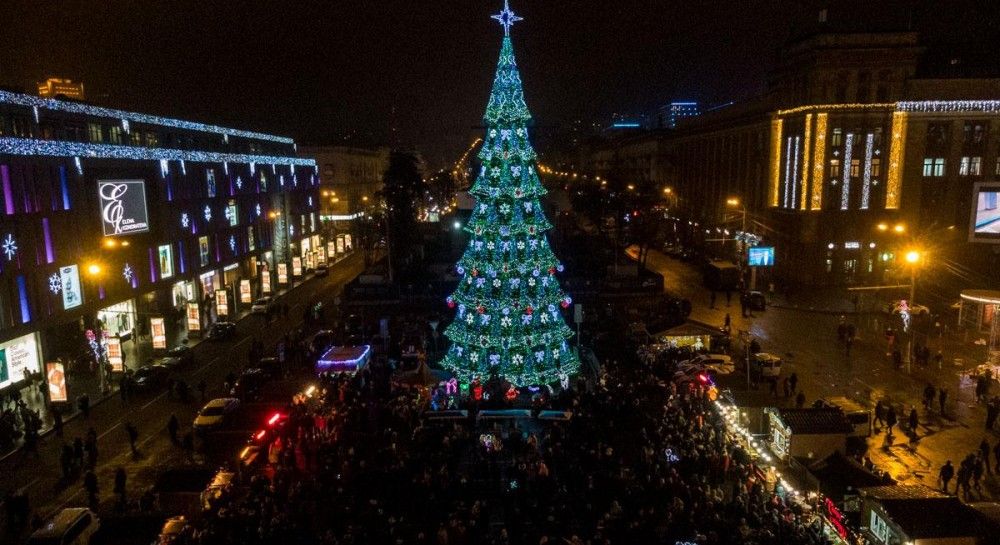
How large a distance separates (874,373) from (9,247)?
1385 inches

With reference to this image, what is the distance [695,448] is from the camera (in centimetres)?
1756

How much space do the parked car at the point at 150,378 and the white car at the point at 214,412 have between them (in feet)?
17.9

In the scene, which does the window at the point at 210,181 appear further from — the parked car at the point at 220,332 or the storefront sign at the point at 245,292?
the parked car at the point at 220,332

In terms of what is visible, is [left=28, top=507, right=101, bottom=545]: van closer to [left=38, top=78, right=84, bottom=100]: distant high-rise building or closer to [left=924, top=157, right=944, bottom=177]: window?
[left=38, top=78, right=84, bottom=100]: distant high-rise building

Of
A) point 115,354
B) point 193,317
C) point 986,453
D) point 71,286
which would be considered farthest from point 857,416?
point 71,286

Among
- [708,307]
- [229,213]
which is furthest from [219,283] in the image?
[708,307]

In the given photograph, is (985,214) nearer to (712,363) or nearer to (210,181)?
(712,363)

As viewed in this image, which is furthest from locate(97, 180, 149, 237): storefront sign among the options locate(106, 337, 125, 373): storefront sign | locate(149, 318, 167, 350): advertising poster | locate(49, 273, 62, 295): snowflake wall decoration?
locate(106, 337, 125, 373): storefront sign

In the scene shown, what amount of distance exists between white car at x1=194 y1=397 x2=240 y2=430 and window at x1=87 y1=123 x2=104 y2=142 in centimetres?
1826

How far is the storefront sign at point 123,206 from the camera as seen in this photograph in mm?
31797

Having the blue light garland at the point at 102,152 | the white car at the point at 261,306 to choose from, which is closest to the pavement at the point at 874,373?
the white car at the point at 261,306

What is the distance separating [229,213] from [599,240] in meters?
34.6

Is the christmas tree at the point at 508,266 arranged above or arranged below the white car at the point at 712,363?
above

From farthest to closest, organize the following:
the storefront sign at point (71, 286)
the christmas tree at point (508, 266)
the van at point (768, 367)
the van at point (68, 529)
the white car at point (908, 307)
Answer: the white car at point (908, 307) → the storefront sign at point (71, 286) → the van at point (768, 367) → the christmas tree at point (508, 266) → the van at point (68, 529)
